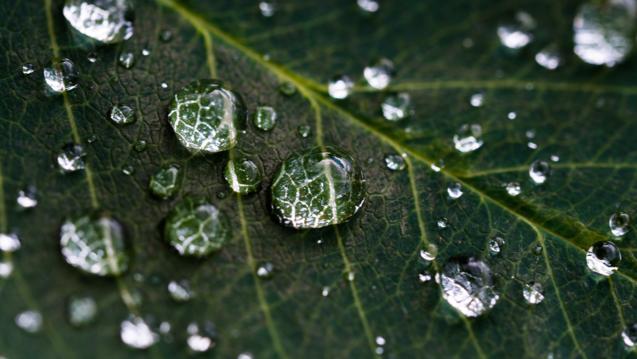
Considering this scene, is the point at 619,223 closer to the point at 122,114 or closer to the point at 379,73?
the point at 379,73

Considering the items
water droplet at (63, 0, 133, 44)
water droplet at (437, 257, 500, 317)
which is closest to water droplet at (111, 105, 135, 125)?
water droplet at (63, 0, 133, 44)

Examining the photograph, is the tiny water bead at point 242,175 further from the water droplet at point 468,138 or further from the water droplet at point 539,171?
the water droplet at point 539,171

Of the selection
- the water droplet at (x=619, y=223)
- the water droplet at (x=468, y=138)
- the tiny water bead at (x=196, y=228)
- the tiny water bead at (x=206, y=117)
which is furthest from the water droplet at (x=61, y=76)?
the water droplet at (x=619, y=223)

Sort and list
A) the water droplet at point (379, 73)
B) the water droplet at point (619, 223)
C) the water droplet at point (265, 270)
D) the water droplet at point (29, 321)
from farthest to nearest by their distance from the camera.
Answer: the water droplet at point (379, 73) < the water droplet at point (619, 223) < the water droplet at point (265, 270) < the water droplet at point (29, 321)

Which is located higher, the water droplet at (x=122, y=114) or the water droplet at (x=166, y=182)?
the water droplet at (x=122, y=114)

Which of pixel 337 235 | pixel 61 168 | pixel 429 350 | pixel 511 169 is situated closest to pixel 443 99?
pixel 511 169

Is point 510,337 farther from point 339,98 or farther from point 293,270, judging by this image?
point 339,98

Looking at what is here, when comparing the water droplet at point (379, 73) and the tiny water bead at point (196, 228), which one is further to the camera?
the water droplet at point (379, 73)
